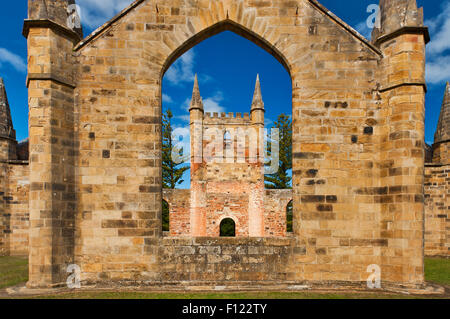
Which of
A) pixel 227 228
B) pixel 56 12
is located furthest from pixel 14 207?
pixel 227 228

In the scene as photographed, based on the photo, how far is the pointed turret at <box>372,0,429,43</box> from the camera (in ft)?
19.2

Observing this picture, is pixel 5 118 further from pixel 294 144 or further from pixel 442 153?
pixel 442 153

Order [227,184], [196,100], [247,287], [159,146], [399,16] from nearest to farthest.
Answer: [247,287] < [399,16] < [159,146] < [227,184] < [196,100]

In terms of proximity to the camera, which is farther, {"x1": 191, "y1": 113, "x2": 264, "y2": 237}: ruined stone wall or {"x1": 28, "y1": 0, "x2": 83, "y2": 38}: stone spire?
{"x1": 191, "y1": 113, "x2": 264, "y2": 237}: ruined stone wall

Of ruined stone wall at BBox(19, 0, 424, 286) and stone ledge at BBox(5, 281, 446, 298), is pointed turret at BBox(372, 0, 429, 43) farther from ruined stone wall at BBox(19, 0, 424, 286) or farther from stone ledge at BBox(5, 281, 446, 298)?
stone ledge at BBox(5, 281, 446, 298)

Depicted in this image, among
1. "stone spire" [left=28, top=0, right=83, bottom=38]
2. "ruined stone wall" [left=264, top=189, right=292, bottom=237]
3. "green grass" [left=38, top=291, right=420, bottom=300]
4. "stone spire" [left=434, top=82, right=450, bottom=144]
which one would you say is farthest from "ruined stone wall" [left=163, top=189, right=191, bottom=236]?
"stone spire" [left=28, top=0, right=83, bottom=38]

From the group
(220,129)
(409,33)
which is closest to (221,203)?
(220,129)

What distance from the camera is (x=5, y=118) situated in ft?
45.7

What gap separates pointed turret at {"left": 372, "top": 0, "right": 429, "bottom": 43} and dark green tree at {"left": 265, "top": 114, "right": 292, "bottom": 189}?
73.6 feet

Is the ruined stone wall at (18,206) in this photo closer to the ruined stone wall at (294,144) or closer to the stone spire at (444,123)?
the ruined stone wall at (294,144)

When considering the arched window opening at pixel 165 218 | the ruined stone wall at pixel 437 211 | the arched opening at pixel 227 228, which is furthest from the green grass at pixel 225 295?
the arched window opening at pixel 165 218

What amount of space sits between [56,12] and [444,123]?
15576 millimetres

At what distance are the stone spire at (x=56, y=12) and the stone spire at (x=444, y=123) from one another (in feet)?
49.2

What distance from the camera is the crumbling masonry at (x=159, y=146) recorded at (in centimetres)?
562
